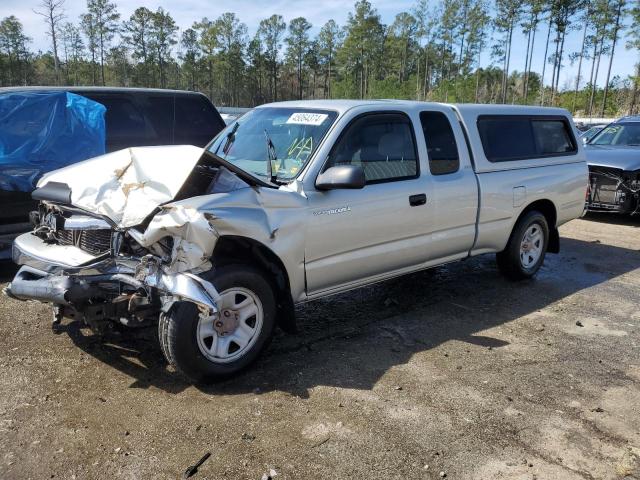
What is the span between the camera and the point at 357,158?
4.29 metres

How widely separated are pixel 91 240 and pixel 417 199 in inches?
103

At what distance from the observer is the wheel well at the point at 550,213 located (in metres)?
6.03

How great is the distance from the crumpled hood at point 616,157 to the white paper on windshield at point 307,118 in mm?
7262

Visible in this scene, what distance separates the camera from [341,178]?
3789mm

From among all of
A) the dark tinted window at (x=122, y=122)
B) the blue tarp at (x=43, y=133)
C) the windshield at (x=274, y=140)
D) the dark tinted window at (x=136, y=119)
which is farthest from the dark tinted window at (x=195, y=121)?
the windshield at (x=274, y=140)

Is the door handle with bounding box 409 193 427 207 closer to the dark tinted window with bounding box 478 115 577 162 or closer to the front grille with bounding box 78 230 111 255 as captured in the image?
the dark tinted window with bounding box 478 115 577 162

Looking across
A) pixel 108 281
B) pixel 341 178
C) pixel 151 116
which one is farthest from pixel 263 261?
pixel 151 116

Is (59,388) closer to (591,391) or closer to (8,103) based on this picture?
(591,391)

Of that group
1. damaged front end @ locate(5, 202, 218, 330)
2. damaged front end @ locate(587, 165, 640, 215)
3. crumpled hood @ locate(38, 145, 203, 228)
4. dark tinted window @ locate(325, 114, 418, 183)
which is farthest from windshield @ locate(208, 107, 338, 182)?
damaged front end @ locate(587, 165, 640, 215)

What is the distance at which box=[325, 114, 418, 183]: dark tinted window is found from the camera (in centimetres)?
423

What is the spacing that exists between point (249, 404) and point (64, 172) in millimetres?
2365

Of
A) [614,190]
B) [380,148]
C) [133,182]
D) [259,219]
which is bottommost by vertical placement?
[614,190]

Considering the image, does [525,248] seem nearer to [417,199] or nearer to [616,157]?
[417,199]

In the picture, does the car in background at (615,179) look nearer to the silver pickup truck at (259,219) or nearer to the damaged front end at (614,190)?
the damaged front end at (614,190)
